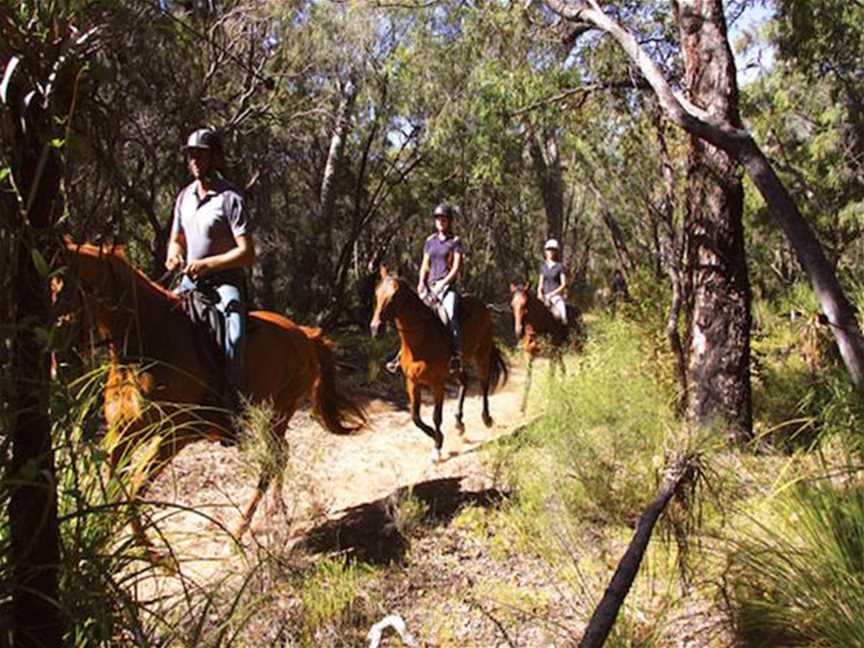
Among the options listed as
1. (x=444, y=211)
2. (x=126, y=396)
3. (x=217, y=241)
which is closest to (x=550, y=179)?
(x=444, y=211)

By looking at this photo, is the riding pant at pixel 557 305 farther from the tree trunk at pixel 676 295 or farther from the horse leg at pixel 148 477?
the horse leg at pixel 148 477

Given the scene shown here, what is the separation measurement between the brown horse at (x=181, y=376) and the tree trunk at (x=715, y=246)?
3463mm

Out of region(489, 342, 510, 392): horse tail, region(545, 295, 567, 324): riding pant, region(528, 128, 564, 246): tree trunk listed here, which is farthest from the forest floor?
region(528, 128, 564, 246): tree trunk

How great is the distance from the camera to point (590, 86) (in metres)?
8.65

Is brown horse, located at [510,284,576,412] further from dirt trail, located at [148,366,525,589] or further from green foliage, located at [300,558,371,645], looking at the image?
green foliage, located at [300,558,371,645]

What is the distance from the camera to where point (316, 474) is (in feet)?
22.8

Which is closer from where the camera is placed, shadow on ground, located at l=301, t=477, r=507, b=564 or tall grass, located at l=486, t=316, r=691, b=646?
tall grass, located at l=486, t=316, r=691, b=646

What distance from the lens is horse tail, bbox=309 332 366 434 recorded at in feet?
22.1

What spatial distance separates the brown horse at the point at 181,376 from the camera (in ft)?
11.8

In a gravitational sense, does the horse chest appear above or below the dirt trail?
above

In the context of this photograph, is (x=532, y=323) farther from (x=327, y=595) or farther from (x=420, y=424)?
(x=327, y=595)

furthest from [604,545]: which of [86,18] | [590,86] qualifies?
[590,86]

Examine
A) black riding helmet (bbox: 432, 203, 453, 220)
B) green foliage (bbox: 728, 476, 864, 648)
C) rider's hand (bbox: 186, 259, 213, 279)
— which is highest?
black riding helmet (bbox: 432, 203, 453, 220)

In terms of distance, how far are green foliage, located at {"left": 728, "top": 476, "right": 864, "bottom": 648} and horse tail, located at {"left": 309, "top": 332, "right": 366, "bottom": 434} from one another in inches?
166
